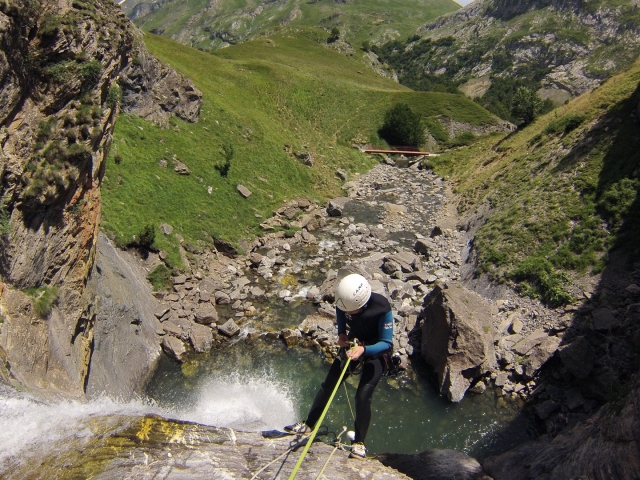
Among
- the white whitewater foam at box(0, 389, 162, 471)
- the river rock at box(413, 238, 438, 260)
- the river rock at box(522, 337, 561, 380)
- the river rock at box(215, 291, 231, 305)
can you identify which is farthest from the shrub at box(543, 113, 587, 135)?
the white whitewater foam at box(0, 389, 162, 471)

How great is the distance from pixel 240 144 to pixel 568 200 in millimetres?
25936

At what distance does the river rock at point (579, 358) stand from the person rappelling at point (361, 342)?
8.95m

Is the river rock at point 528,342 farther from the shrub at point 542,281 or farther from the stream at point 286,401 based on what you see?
the stream at point 286,401

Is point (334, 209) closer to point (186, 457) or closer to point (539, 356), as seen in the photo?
point (539, 356)

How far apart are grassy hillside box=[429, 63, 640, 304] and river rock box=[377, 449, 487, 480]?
35.4ft

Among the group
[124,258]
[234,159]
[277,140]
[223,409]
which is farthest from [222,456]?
[277,140]

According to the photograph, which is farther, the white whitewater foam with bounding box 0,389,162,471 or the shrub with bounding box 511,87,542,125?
the shrub with bounding box 511,87,542,125

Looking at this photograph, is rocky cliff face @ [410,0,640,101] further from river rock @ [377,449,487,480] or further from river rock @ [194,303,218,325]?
river rock @ [377,449,487,480]

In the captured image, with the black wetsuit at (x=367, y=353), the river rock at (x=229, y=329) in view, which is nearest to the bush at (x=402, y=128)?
the river rock at (x=229, y=329)

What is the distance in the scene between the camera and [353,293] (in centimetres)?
820

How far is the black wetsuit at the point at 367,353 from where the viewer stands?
845 centimetres

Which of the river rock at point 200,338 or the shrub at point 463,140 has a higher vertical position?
the shrub at point 463,140

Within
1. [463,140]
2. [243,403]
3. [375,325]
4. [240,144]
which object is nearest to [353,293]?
[375,325]

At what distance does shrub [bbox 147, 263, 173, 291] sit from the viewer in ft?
67.8
